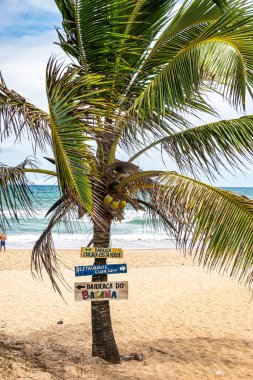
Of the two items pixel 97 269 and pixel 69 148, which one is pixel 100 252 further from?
pixel 69 148

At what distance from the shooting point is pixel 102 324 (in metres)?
5.75

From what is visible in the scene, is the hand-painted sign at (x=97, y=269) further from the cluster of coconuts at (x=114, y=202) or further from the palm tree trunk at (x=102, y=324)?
the cluster of coconuts at (x=114, y=202)

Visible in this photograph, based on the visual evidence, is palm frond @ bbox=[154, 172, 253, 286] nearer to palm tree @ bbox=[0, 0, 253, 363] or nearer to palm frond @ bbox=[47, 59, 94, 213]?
palm tree @ bbox=[0, 0, 253, 363]

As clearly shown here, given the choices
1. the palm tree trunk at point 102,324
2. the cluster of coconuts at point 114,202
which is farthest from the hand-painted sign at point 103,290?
the cluster of coconuts at point 114,202

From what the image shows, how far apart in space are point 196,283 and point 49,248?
8.06 m

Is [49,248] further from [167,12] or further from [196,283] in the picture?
[196,283]

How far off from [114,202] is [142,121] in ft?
3.12

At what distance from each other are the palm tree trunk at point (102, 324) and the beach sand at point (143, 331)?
0.45 feet

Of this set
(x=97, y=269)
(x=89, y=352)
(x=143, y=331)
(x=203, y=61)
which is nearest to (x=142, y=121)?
(x=203, y=61)

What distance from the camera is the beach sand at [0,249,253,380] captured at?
5.73 meters

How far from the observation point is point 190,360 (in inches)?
255

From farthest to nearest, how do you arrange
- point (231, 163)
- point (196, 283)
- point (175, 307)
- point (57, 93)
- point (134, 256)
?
point (134, 256)
point (196, 283)
point (175, 307)
point (231, 163)
point (57, 93)

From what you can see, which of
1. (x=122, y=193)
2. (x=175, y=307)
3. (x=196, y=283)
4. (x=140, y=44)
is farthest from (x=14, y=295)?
(x=140, y=44)

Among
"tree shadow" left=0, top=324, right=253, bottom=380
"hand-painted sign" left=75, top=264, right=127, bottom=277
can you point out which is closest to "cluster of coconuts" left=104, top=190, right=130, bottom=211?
"hand-painted sign" left=75, top=264, right=127, bottom=277
